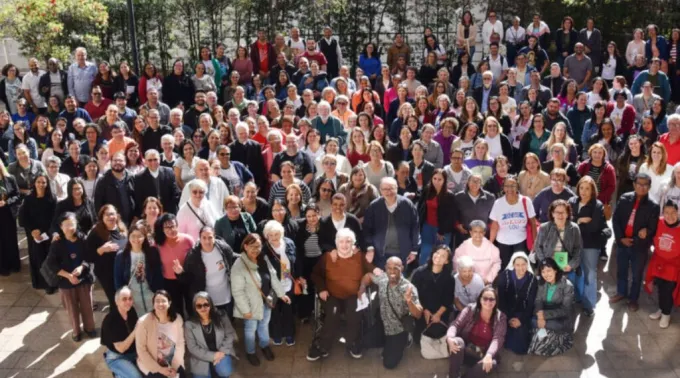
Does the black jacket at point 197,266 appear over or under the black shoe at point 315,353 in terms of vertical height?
over

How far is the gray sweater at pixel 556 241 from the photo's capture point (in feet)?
25.8

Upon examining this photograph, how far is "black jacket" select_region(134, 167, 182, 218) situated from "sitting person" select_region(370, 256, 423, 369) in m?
3.08

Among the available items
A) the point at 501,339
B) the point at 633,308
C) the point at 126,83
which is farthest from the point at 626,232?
the point at 126,83

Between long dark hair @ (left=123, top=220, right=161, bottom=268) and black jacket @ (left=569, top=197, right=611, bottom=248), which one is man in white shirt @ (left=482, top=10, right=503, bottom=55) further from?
long dark hair @ (left=123, top=220, right=161, bottom=268)

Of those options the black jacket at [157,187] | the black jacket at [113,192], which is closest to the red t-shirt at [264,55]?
the black jacket at [157,187]

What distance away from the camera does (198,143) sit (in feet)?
33.1

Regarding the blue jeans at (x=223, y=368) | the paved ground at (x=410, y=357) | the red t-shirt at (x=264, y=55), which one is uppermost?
the red t-shirt at (x=264, y=55)

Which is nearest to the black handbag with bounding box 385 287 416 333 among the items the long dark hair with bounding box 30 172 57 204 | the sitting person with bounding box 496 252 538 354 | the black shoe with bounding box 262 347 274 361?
the sitting person with bounding box 496 252 538 354

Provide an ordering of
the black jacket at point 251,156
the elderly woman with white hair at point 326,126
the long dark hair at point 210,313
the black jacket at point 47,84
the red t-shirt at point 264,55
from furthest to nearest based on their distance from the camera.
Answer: the red t-shirt at point 264,55, the black jacket at point 47,84, the elderly woman with white hair at point 326,126, the black jacket at point 251,156, the long dark hair at point 210,313

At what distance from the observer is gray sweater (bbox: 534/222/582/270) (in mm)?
7859

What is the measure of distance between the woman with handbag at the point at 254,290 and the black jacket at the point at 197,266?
142 millimetres

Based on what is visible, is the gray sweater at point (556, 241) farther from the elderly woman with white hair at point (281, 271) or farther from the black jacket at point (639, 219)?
the elderly woman with white hair at point (281, 271)

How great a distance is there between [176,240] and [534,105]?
7.12 meters

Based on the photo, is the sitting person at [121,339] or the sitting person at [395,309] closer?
the sitting person at [121,339]
